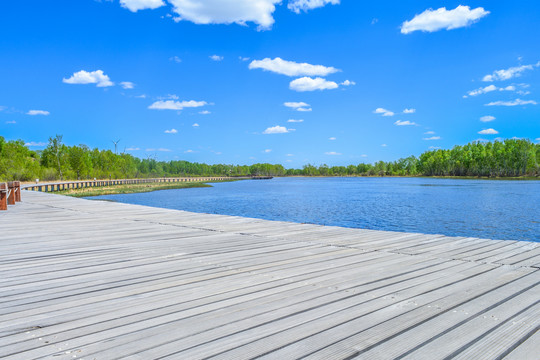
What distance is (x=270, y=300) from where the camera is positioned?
8.92ft

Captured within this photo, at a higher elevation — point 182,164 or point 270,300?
point 182,164

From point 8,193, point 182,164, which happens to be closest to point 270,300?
point 8,193

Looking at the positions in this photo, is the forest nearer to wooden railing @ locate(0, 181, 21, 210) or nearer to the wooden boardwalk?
wooden railing @ locate(0, 181, 21, 210)

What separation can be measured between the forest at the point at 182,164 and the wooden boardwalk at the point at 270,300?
5975 cm

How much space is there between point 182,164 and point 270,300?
584 ft

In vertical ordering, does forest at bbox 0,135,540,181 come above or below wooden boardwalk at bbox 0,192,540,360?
above

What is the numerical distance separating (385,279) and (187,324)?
1.81 metres

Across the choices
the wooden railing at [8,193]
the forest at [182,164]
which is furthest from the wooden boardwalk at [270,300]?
the forest at [182,164]

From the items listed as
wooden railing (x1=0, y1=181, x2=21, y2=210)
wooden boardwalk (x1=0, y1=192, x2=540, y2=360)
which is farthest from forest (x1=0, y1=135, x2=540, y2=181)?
wooden boardwalk (x1=0, y1=192, x2=540, y2=360)

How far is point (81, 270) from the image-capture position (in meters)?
3.72

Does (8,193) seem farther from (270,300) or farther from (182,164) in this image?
(182,164)

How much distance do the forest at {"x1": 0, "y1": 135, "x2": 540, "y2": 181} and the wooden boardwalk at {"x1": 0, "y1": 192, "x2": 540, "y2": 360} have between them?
196 feet

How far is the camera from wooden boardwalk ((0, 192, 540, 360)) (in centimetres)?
199

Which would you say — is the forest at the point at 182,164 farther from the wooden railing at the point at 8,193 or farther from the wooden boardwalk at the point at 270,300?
the wooden boardwalk at the point at 270,300
